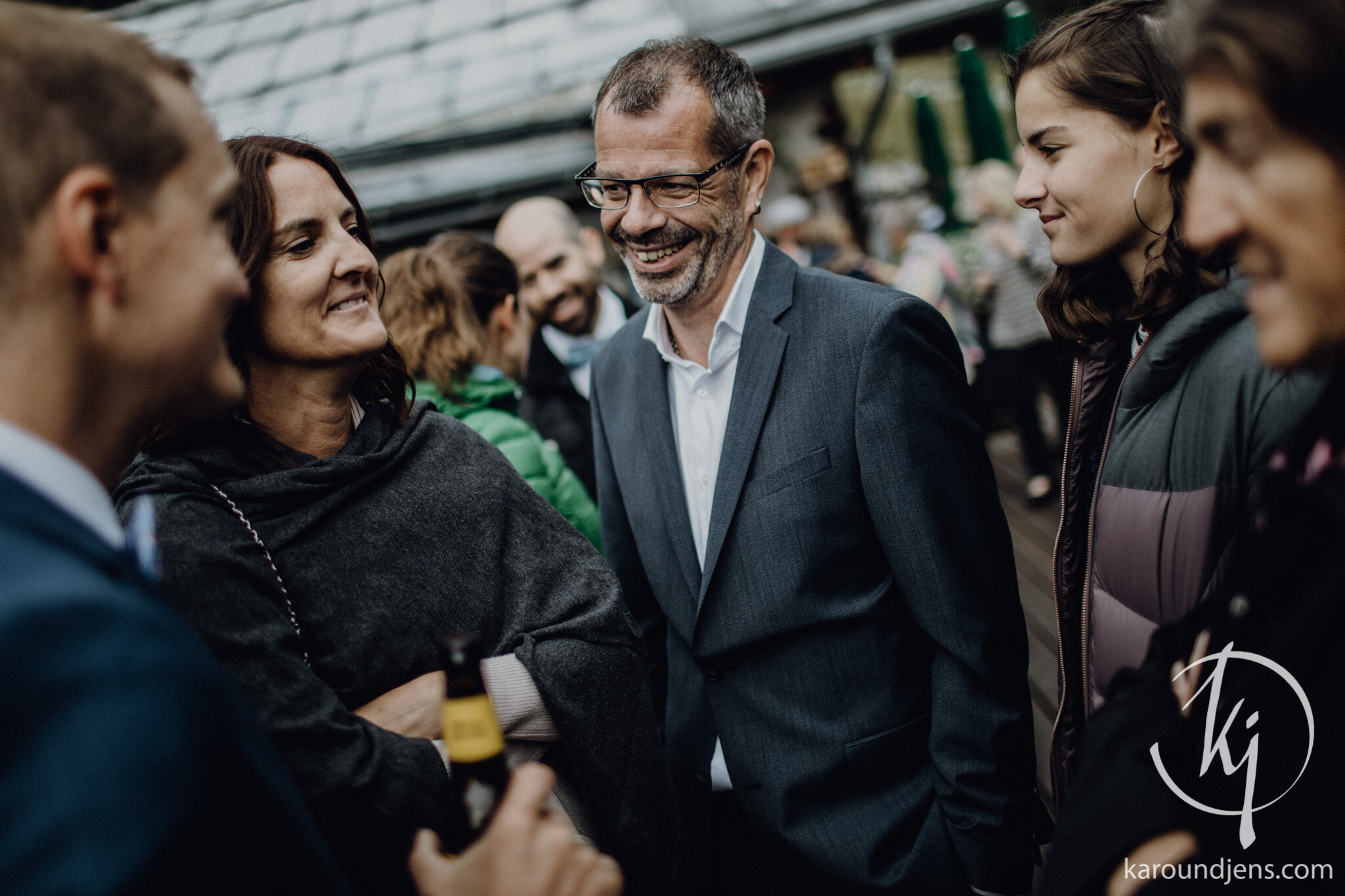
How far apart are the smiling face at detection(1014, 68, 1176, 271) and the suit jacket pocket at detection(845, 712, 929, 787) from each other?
100 centimetres

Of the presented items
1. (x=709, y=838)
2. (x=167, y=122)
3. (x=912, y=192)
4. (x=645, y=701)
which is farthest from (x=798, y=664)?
(x=912, y=192)

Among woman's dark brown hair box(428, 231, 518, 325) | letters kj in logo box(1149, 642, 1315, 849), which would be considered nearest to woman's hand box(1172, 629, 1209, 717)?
letters kj in logo box(1149, 642, 1315, 849)

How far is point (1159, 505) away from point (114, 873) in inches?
56.4

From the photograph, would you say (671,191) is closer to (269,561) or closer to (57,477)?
(269,561)

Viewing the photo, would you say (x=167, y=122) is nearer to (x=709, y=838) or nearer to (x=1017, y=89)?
(x=1017, y=89)

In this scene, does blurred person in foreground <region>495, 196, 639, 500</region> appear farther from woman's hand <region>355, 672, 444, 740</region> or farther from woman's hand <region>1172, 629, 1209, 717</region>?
woman's hand <region>1172, 629, 1209, 717</region>

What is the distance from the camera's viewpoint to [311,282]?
1489mm

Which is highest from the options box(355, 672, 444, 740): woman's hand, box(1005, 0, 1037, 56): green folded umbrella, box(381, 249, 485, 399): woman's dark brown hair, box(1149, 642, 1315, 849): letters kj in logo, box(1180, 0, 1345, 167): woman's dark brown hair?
box(1005, 0, 1037, 56): green folded umbrella

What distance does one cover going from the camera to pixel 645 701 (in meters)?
1.68

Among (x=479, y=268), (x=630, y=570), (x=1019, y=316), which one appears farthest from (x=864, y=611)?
(x=1019, y=316)

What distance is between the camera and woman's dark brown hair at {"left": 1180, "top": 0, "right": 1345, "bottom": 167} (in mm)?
727

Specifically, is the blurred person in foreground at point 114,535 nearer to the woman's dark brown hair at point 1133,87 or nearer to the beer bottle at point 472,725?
the beer bottle at point 472,725

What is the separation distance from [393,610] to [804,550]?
790 mm

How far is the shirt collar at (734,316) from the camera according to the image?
1.93 meters
